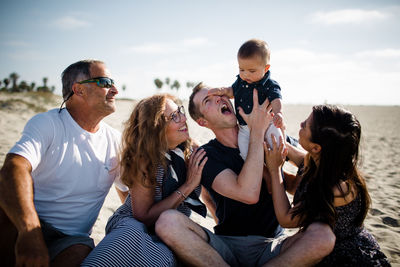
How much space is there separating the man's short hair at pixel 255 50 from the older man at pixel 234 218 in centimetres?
52

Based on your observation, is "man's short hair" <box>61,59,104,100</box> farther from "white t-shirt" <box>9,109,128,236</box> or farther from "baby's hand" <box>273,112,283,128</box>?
"baby's hand" <box>273,112,283,128</box>

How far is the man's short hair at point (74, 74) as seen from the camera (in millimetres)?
2998

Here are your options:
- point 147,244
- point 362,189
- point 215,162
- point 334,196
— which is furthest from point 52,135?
point 362,189

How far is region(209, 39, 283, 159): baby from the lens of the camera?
3041mm

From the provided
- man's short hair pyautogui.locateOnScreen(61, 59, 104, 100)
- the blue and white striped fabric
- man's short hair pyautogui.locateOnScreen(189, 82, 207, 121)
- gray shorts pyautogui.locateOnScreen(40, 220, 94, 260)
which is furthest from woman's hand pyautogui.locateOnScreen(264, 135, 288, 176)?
man's short hair pyautogui.locateOnScreen(61, 59, 104, 100)

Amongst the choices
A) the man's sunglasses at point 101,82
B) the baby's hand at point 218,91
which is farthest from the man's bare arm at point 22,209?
the baby's hand at point 218,91

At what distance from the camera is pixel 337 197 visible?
2252 mm

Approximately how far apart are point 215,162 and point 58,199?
1629 millimetres

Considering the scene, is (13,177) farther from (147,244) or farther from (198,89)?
(198,89)

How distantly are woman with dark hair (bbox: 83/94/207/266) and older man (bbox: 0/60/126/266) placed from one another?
11.9 inches

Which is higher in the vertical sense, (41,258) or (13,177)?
(13,177)

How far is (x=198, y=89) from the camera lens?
3375mm

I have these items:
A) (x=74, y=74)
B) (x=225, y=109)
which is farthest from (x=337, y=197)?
(x=74, y=74)

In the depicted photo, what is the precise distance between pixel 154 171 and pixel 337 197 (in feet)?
5.63
